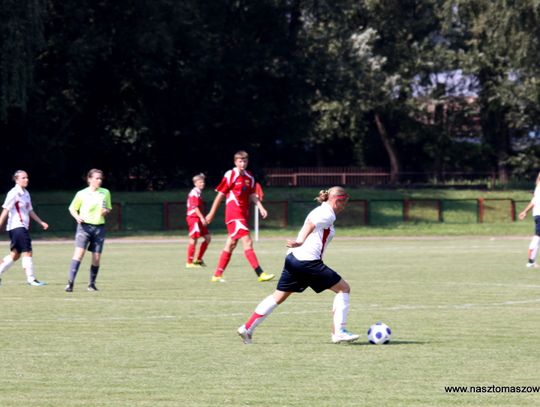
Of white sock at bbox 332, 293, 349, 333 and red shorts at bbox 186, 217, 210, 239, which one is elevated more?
white sock at bbox 332, 293, 349, 333

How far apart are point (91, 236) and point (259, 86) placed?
46.3 meters

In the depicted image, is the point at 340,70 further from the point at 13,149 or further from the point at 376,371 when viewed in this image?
the point at 376,371

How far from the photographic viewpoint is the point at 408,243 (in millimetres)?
41969

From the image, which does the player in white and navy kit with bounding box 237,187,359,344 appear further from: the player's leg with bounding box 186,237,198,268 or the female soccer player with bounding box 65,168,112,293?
the player's leg with bounding box 186,237,198,268

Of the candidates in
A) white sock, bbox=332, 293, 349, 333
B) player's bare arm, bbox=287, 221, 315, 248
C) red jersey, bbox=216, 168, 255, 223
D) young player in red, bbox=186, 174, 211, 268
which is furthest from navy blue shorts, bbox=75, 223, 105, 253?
player's bare arm, bbox=287, 221, 315, 248

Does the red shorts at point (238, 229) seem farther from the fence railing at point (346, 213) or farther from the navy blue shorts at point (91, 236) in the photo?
the fence railing at point (346, 213)

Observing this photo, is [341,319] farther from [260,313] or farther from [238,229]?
[238,229]

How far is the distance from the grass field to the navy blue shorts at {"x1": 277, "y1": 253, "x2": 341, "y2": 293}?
64 cm

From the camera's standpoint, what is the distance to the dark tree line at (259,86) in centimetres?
5528

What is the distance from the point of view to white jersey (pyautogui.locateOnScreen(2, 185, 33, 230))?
21844 mm

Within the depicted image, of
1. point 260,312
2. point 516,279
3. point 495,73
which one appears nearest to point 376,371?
point 260,312

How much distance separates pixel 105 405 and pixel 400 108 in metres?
70.6

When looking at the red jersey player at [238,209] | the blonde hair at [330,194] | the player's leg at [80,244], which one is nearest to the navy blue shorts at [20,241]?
the player's leg at [80,244]

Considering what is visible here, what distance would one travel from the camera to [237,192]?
73.7ft
